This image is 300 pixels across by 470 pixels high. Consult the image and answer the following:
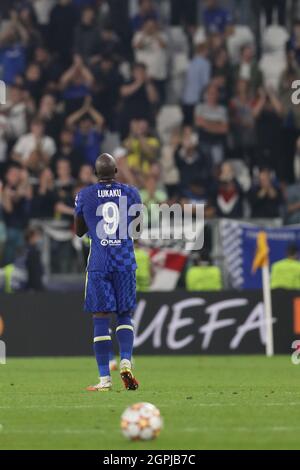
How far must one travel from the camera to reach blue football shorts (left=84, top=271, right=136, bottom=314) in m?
12.4

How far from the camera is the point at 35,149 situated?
24.1 metres

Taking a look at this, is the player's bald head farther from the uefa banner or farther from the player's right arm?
the uefa banner

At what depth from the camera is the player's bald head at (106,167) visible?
40.8 ft

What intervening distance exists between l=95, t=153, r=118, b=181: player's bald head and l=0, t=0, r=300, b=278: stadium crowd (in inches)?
383

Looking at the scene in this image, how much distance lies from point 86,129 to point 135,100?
1171 millimetres

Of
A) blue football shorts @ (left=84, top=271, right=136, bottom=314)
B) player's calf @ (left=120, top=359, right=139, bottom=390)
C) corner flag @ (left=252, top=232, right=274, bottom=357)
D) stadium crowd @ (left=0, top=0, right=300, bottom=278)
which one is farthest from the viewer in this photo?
stadium crowd @ (left=0, top=0, right=300, bottom=278)

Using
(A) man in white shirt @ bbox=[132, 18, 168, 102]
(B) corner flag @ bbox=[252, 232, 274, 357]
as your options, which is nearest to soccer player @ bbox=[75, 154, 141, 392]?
(B) corner flag @ bbox=[252, 232, 274, 357]

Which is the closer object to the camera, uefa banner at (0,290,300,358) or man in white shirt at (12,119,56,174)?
uefa banner at (0,290,300,358)

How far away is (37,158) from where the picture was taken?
23.9 meters

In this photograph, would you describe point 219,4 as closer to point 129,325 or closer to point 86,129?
point 86,129

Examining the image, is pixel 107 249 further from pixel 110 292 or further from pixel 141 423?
pixel 141 423

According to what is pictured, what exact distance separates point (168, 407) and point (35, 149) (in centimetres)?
1385

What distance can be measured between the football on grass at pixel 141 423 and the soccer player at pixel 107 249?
159 inches

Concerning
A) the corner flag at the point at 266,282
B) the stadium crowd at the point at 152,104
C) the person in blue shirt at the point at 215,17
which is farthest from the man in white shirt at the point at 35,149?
the corner flag at the point at 266,282
